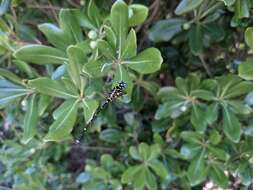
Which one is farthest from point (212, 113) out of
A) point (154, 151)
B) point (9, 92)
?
point (9, 92)

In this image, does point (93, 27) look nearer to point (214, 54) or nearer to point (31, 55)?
point (31, 55)

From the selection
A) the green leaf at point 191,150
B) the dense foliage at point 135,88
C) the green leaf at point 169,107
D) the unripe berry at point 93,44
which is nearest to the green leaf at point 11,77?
the dense foliage at point 135,88

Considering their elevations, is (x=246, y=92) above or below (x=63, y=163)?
above

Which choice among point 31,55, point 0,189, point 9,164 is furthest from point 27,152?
point 31,55

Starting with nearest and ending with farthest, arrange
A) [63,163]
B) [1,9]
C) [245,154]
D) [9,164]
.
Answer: [1,9], [245,154], [9,164], [63,163]

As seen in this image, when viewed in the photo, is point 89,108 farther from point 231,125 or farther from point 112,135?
point 112,135

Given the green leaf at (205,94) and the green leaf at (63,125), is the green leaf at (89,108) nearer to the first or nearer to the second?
the green leaf at (63,125)

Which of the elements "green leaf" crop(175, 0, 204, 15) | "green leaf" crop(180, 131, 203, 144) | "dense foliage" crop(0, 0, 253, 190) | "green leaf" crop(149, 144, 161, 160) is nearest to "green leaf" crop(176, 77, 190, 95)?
"dense foliage" crop(0, 0, 253, 190)

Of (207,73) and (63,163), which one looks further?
(63,163)
